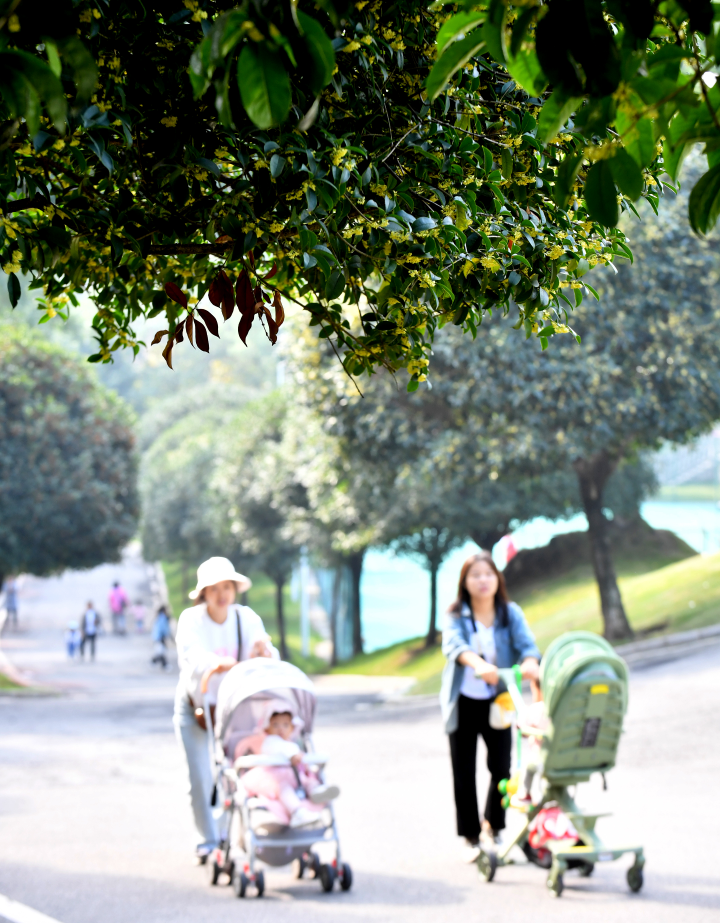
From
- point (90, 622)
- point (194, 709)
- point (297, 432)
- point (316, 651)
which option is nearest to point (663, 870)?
point (194, 709)

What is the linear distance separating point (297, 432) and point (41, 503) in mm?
6417

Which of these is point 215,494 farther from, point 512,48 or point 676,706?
point 512,48

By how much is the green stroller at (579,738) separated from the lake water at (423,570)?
20.6m

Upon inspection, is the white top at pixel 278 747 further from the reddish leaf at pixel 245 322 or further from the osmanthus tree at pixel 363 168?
the reddish leaf at pixel 245 322

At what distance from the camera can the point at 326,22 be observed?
2.16m

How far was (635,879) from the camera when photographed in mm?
5902

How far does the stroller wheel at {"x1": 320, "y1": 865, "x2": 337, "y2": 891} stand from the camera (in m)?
6.07

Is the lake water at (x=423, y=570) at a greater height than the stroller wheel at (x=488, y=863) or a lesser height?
greater

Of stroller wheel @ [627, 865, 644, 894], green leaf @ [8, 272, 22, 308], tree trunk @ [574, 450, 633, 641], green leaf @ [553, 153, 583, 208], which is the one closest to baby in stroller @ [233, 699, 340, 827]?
stroller wheel @ [627, 865, 644, 894]

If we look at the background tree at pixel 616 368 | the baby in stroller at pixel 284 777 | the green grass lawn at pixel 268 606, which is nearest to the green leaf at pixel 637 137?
the baby in stroller at pixel 284 777

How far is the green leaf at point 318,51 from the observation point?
180 centimetres

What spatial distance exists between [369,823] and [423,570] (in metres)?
21.7

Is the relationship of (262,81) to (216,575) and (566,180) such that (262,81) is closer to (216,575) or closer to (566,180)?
(566,180)

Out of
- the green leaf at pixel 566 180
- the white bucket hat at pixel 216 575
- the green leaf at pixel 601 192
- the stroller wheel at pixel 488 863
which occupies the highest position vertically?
the green leaf at pixel 566 180
